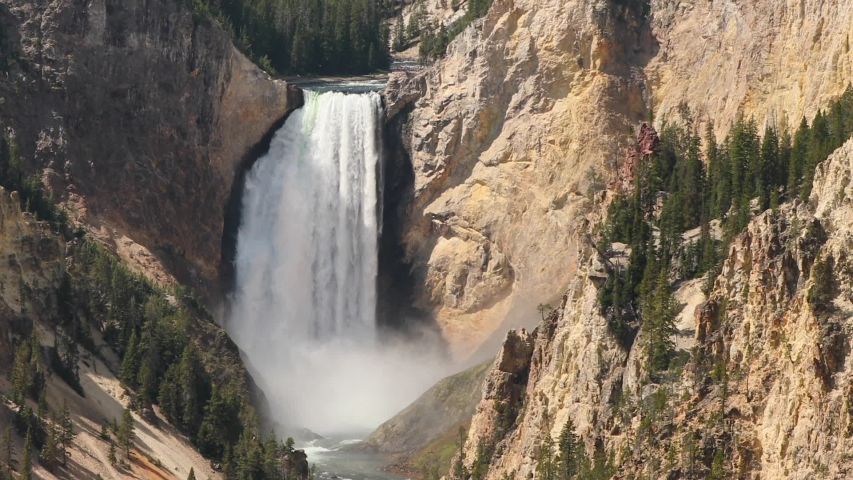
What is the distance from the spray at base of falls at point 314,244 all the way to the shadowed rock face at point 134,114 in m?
4.35

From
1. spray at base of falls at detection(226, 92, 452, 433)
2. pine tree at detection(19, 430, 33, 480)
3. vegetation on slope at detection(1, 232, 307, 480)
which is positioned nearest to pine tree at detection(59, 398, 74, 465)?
pine tree at detection(19, 430, 33, 480)

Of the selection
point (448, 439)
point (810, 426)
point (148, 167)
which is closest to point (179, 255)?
point (148, 167)

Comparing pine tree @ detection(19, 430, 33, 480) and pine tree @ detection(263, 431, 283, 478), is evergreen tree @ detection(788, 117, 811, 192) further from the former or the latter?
pine tree @ detection(19, 430, 33, 480)

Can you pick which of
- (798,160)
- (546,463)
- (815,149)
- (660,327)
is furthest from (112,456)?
(815,149)

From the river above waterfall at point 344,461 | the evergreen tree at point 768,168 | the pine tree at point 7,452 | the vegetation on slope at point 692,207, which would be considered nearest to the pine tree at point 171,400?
the river above waterfall at point 344,461

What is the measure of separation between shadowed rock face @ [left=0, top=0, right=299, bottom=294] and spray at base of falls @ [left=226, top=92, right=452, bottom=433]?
4.35 metres

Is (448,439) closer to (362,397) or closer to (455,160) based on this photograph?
→ (362,397)

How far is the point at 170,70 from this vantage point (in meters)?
137

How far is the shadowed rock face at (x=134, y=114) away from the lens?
433 ft

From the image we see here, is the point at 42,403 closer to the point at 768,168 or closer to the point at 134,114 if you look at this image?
the point at 134,114

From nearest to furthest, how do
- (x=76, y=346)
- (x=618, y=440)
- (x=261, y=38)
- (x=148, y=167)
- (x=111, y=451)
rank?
(x=618, y=440), (x=111, y=451), (x=76, y=346), (x=148, y=167), (x=261, y=38)

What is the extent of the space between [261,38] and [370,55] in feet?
39.1

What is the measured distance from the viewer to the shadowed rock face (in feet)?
433

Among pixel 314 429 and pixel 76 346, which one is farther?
pixel 314 429
